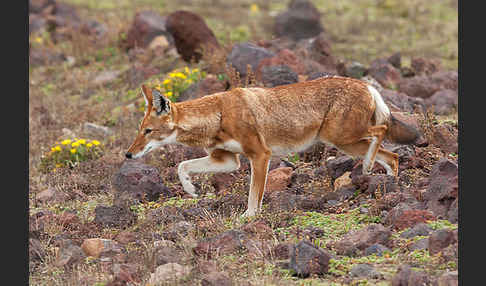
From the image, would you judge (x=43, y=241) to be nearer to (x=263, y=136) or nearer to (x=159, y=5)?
(x=263, y=136)

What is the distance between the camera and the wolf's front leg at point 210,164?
10.0m

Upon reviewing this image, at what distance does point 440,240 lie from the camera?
24.4 ft

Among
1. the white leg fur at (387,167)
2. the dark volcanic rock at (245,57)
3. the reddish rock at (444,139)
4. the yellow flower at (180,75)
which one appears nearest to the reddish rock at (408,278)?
the white leg fur at (387,167)

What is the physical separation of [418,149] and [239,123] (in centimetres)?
318

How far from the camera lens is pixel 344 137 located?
1002 cm

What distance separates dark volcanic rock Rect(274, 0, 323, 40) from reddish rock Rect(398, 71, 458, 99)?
7529mm

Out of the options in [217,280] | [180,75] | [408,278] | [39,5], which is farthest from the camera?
[39,5]

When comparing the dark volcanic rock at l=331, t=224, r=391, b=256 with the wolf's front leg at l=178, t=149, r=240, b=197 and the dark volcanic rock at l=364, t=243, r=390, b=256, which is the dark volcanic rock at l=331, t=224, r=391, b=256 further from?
the wolf's front leg at l=178, t=149, r=240, b=197

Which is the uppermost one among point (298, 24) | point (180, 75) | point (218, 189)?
point (180, 75)

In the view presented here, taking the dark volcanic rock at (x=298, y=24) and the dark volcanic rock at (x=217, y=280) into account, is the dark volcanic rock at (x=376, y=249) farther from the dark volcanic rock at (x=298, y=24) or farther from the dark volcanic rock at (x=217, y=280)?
the dark volcanic rock at (x=298, y=24)

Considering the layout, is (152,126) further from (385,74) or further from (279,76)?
(385,74)

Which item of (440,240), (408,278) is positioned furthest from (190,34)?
(408,278)

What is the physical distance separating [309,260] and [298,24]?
Result: 1756 centimetres

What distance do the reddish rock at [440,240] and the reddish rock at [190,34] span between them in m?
11.4
